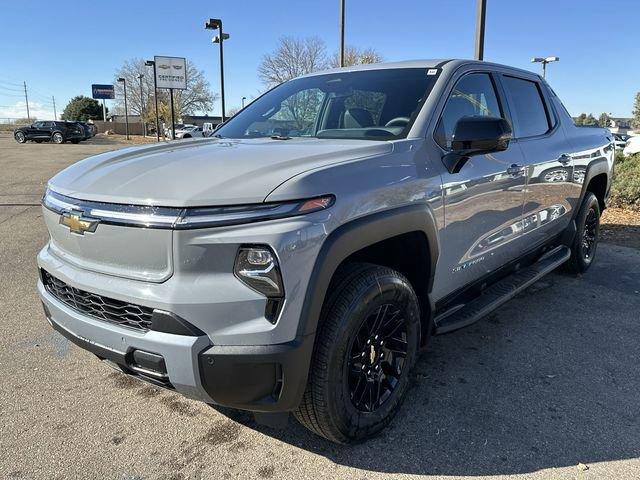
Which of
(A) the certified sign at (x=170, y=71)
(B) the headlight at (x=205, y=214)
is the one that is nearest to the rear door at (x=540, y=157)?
(B) the headlight at (x=205, y=214)

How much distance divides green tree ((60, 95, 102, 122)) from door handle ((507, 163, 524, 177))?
82399mm

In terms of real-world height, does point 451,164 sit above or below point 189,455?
above

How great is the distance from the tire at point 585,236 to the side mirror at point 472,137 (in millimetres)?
2567

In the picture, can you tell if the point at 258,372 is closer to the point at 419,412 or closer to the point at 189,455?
the point at 189,455

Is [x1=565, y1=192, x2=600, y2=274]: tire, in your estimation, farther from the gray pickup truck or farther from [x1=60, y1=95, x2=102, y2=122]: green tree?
[x1=60, y1=95, x2=102, y2=122]: green tree

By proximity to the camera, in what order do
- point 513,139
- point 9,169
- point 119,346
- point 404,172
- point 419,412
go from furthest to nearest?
point 9,169, point 513,139, point 419,412, point 404,172, point 119,346

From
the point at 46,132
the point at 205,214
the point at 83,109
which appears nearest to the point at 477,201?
the point at 205,214

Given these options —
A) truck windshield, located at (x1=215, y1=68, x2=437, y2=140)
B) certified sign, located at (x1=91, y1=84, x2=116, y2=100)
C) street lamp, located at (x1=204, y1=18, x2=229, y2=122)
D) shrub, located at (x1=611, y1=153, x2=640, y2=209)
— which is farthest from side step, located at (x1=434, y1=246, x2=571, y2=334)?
certified sign, located at (x1=91, y1=84, x2=116, y2=100)

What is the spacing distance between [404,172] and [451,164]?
0.44 meters

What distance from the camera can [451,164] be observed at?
2.86 metres

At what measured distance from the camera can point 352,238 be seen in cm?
219

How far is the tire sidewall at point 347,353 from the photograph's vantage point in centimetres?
224

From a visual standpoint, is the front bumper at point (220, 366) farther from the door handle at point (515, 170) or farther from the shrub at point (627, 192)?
the shrub at point (627, 192)

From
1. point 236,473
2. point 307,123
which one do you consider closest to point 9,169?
point 307,123
